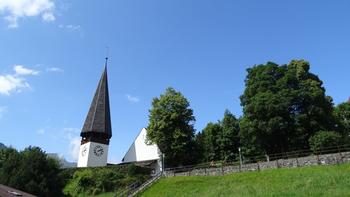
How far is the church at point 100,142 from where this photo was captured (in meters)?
61.7

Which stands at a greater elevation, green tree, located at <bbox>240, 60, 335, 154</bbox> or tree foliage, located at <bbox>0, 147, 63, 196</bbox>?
green tree, located at <bbox>240, 60, 335, 154</bbox>

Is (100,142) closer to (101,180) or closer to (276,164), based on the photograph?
(101,180)

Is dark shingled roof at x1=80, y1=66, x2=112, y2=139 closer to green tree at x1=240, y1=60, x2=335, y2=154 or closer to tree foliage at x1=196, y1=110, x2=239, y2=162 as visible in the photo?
tree foliage at x1=196, y1=110, x2=239, y2=162

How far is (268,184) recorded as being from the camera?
102 ft

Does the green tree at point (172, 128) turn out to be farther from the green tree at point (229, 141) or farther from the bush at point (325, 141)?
the bush at point (325, 141)

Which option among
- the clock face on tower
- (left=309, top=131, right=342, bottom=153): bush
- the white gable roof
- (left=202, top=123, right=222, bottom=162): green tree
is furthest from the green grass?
the clock face on tower

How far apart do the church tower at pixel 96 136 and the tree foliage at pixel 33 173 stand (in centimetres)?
2093

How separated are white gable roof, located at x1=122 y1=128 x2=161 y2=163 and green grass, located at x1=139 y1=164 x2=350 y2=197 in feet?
63.1

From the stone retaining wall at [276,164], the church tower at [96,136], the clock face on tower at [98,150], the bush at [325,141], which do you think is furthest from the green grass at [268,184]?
the clock face on tower at [98,150]

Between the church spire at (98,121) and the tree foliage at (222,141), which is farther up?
the church spire at (98,121)

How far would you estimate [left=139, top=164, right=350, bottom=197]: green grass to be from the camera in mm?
27031

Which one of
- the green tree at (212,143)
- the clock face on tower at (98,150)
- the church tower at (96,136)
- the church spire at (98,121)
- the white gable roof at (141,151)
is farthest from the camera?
the church spire at (98,121)

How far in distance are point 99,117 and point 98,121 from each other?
0.82 metres

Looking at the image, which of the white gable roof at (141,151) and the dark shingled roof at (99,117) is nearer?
the white gable roof at (141,151)
